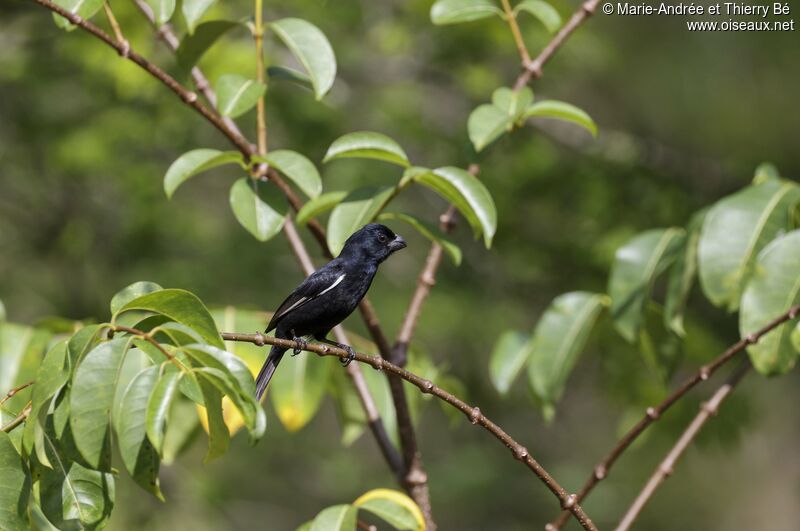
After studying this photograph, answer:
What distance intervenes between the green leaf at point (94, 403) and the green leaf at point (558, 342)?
1799 millimetres

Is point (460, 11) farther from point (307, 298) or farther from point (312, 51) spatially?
point (307, 298)

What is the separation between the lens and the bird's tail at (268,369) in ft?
10.1

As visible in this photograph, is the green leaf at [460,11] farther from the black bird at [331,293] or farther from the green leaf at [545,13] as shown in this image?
the black bird at [331,293]

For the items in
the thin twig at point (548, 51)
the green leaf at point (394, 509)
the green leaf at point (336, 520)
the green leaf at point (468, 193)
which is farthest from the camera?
the thin twig at point (548, 51)

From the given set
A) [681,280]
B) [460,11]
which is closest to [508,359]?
[681,280]

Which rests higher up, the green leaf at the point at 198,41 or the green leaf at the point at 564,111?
the green leaf at the point at 564,111

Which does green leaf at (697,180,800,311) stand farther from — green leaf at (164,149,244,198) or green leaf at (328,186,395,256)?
green leaf at (164,149,244,198)

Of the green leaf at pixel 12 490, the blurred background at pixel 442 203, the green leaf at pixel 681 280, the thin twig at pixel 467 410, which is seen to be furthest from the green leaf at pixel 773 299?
the blurred background at pixel 442 203

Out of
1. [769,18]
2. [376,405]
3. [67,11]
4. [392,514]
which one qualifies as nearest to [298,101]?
[769,18]

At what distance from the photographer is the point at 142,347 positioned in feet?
6.12

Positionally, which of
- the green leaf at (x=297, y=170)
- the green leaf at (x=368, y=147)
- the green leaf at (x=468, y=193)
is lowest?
the green leaf at (x=297, y=170)

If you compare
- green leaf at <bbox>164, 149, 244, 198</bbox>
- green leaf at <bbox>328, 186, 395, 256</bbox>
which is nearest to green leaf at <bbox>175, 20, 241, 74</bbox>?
green leaf at <bbox>164, 149, 244, 198</bbox>

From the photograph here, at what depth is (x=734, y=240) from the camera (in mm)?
2879

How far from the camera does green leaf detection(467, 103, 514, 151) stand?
8.80ft
